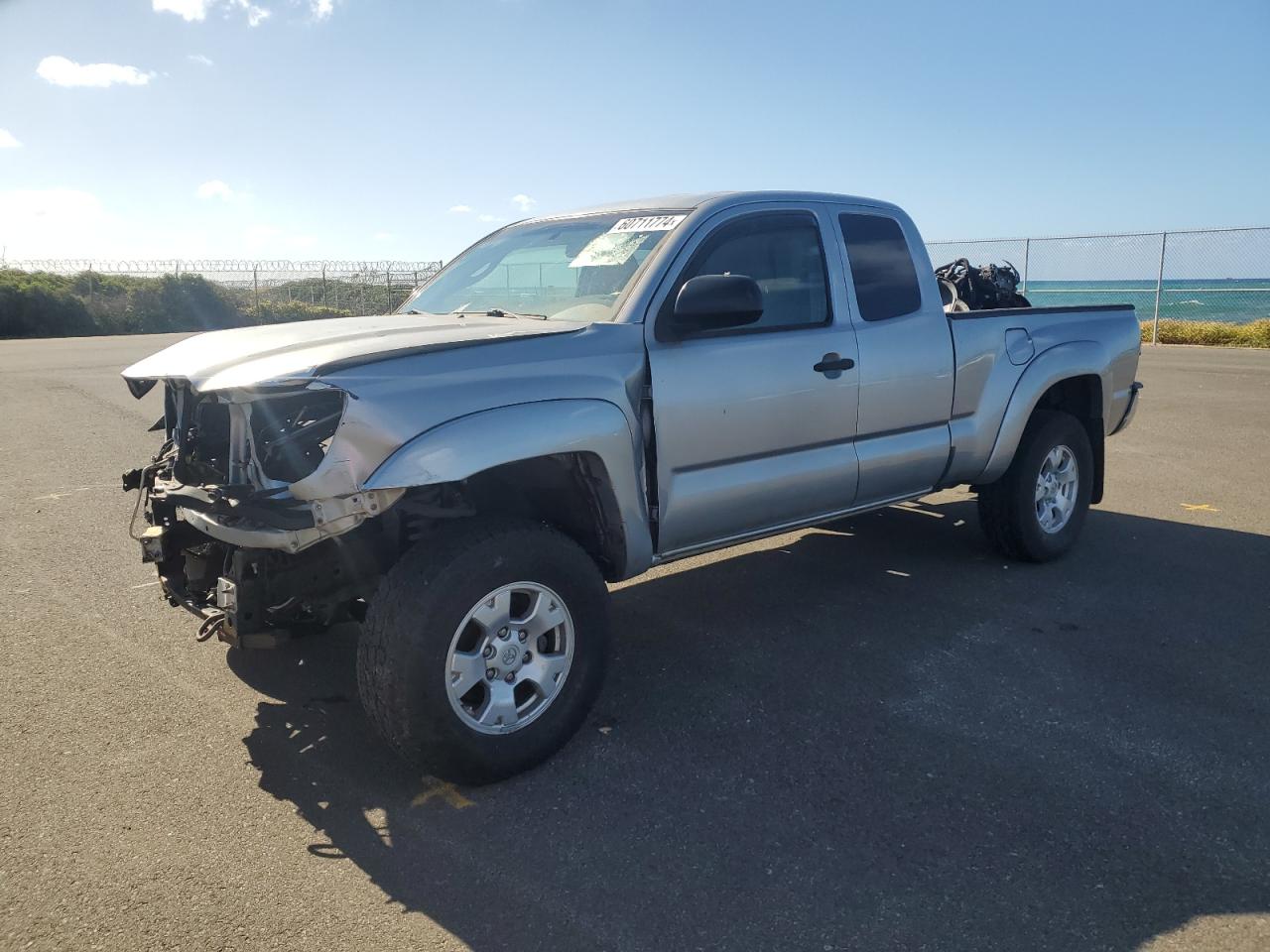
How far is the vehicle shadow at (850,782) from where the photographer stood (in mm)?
2723

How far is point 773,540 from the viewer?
634cm

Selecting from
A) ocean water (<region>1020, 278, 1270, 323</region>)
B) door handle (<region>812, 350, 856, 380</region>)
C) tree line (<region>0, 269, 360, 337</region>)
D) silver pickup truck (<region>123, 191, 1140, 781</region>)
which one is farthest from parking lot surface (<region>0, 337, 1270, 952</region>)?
tree line (<region>0, 269, 360, 337</region>)

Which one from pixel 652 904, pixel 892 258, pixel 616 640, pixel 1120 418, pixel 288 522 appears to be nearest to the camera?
pixel 652 904

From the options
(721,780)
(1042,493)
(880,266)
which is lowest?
(721,780)

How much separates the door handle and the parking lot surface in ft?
4.07

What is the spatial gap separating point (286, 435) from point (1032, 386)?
3964 mm

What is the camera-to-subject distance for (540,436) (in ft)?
11.2

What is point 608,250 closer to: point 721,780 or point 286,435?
point 286,435

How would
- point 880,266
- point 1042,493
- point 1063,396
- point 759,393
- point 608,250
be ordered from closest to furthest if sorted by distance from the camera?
point 759,393 < point 608,250 < point 880,266 < point 1042,493 < point 1063,396

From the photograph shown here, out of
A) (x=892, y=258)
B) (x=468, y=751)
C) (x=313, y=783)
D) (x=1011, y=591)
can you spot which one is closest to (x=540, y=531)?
(x=468, y=751)

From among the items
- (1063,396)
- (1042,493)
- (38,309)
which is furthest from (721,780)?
(38,309)

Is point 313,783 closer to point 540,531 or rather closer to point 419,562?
point 419,562

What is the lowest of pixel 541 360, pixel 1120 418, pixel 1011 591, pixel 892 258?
pixel 1011 591

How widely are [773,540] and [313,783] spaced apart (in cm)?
360
